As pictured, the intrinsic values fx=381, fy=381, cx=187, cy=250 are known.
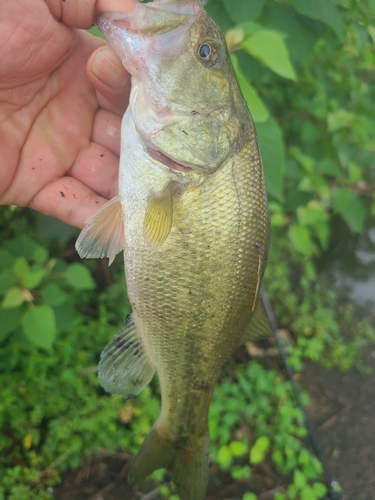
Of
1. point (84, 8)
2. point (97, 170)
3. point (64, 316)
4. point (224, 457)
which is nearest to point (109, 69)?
point (84, 8)

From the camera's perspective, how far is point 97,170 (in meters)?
1.69

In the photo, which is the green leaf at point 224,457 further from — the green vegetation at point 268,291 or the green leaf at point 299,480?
the green leaf at point 299,480

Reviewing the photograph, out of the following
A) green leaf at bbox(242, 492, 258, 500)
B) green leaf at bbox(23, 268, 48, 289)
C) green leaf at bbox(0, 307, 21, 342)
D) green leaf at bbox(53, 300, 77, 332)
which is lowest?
green leaf at bbox(242, 492, 258, 500)

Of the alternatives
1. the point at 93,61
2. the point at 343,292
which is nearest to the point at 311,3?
the point at 93,61

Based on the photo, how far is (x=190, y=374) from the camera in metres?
1.49

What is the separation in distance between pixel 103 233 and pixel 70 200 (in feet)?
1.22

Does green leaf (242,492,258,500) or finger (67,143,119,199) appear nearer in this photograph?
finger (67,143,119,199)

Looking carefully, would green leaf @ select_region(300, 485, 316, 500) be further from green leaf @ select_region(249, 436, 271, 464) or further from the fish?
the fish

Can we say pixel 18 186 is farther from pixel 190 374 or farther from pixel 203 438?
pixel 203 438

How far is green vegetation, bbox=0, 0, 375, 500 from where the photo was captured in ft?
6.01

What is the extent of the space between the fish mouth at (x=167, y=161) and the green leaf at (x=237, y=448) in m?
2.00

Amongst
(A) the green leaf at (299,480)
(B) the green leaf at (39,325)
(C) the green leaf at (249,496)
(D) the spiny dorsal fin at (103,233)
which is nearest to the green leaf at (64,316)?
(B) the green leaf at (39,325)

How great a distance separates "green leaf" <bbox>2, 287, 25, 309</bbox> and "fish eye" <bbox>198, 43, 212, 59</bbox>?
4.40 ft

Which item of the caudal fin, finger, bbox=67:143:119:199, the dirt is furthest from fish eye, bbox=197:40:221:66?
the dirt
